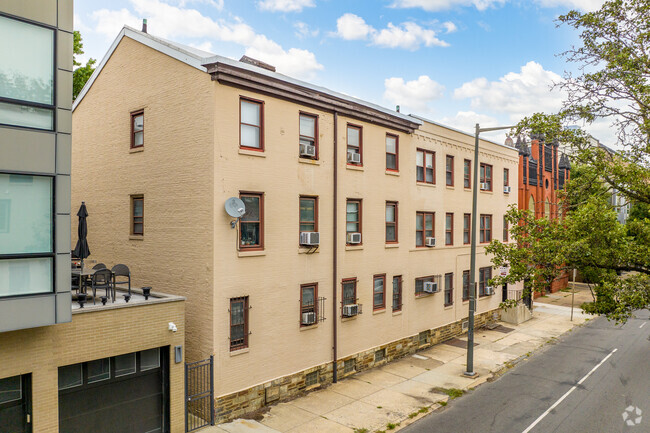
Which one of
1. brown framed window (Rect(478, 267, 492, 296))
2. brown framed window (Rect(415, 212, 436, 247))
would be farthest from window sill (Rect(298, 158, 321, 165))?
brown framed window (Rect(478, 267, 492, 296))

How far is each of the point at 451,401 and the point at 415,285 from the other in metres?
7.11

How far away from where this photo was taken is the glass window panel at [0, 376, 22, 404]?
10469mm

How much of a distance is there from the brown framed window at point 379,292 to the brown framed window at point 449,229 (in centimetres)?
642

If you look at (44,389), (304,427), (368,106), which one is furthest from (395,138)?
(44,389)

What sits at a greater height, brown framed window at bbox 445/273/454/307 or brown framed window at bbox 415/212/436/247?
brown framed window at bbox 415/212/436/247

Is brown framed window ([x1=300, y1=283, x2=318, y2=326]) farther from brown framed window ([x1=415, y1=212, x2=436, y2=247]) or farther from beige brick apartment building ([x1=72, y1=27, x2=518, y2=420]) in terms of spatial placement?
brown framed window ([x1=415, y1=212, x2=436, y2=247])

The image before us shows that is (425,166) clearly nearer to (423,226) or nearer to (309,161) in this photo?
(423,226)

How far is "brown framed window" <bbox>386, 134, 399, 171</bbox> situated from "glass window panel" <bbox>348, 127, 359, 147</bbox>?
2.16 metres

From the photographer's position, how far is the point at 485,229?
29.2m

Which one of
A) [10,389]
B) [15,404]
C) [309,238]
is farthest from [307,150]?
[15,404]

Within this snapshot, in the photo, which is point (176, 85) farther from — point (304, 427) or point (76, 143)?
point (304, 427)

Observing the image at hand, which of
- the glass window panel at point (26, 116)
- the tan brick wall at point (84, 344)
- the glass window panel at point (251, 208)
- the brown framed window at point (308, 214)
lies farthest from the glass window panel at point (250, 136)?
the glass window panel at point (26, 116)

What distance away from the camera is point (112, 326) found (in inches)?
478

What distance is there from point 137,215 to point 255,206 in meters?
4.82
